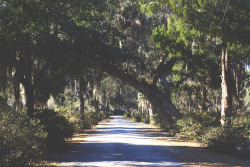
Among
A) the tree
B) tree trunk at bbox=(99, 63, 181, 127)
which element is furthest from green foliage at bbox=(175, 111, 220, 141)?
the tree

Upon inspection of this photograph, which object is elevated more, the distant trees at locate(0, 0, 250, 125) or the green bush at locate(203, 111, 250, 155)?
the distant trees at locate(0, 0, 250, 125)

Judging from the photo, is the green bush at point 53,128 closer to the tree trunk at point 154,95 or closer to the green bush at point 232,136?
the green bush at point 232,136

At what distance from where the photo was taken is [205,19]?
11.3m

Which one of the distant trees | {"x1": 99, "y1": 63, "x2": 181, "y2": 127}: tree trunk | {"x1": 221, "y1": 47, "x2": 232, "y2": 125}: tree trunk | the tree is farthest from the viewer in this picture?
{"x1": 99, "y1": 63, "x2": 181, "y2": 127}: tree trunk

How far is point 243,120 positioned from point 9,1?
1029cm

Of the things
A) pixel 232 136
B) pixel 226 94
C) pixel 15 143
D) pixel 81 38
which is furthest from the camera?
pixel 226 94

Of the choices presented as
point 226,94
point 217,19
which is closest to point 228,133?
point 226,94

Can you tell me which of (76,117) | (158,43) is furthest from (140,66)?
(76,117)

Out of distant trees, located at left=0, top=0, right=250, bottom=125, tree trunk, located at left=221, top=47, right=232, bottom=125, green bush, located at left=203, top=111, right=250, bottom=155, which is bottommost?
green bush, located at left=203, top=111, right=250, bottom=155

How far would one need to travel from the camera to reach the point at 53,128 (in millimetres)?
10367

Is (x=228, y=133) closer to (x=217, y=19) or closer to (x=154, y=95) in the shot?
(x=217, y=19)

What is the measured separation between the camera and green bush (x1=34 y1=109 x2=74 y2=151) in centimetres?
1016

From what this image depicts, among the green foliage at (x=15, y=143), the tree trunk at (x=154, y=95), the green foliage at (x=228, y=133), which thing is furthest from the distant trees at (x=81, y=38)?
the green foliage at (x=15, y=143)

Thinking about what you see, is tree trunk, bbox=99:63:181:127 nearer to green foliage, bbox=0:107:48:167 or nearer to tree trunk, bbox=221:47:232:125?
tree trunk, bbox=221:47:232:125
